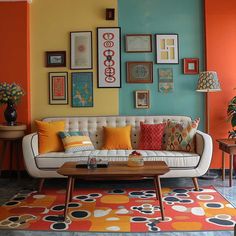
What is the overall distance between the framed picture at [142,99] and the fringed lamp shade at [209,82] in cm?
75

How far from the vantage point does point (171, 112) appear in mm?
4238

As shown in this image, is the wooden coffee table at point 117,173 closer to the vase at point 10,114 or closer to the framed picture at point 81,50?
the vase at point 10,114

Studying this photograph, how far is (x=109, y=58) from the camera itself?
422 cm

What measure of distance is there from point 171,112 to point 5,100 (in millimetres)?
2246

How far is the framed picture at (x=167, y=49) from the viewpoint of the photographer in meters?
4.21

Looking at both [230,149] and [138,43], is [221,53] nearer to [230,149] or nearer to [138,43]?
[138,43]

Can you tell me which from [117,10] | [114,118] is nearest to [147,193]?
[114,118]

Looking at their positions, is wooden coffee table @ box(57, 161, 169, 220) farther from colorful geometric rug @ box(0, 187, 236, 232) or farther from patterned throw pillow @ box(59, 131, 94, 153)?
patterned throw pillow @ box(59, 131, 94, 153)

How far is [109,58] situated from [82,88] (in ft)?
1.87

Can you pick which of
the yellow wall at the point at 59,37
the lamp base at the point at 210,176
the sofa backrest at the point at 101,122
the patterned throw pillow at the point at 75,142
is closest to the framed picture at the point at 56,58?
the yellow wall at the point at 59,37

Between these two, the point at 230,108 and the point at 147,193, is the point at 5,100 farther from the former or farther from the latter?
the point at 230,108

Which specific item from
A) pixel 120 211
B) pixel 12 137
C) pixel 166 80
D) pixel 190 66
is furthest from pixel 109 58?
pixel 120 211

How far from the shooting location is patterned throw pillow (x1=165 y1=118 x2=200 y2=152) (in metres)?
3.59

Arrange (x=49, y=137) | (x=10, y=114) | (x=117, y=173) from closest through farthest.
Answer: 1. (x=117, y=173)
2. (x=49, y=137)
3. (x=10, y=114)
